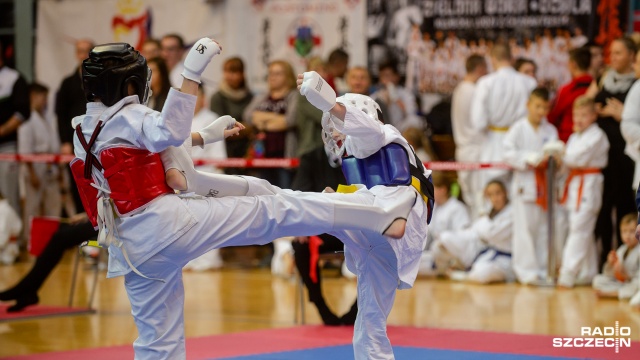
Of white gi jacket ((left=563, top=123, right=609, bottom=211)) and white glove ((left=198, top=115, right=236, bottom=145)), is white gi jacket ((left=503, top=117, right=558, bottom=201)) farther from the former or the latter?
white glove ((left=198, top=115, right=236, bottom=145))

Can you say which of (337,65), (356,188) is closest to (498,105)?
(337,65)

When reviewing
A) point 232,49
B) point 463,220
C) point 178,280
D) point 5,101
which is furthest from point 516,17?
point 178,280

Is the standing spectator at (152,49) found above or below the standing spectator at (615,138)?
above

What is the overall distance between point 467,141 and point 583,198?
5.55 ft

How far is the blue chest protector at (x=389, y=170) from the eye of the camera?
496 centimetres

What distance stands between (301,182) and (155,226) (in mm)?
3654

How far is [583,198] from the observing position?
8.92 metres

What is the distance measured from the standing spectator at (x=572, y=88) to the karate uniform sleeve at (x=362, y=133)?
4947 mm

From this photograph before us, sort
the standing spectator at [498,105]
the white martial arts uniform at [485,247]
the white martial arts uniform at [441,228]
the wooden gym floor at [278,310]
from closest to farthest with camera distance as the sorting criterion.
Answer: the wooden gym floor at [278,310] < the white martial arts uniform at [485,247] < the white martial arts uniform at [441,228] < the standing spectator at [498,105]

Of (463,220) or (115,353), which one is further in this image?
(463,220)

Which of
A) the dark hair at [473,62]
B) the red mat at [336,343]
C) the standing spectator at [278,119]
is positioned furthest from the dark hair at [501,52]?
the red mat at [336,343]

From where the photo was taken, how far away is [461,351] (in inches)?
241

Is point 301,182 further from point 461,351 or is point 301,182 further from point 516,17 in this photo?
point 516,17

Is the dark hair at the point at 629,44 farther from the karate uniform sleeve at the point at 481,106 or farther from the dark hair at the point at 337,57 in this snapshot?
the dark hair at the point at 337,57
